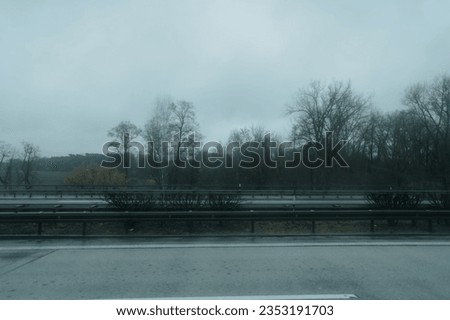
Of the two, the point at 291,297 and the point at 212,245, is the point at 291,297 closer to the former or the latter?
the point at 291,297

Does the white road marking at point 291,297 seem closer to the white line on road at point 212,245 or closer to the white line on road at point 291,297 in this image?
the white line on road at point 291,297

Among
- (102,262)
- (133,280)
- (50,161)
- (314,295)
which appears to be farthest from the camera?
(50,161)

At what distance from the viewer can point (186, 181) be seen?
87.7 feet

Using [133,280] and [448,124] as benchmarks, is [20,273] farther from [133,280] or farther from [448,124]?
[448,124]

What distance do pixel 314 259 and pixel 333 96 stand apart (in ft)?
122

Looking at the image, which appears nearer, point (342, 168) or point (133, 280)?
point (133, 280)

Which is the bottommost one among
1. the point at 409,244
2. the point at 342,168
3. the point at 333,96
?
the point at 409,244
